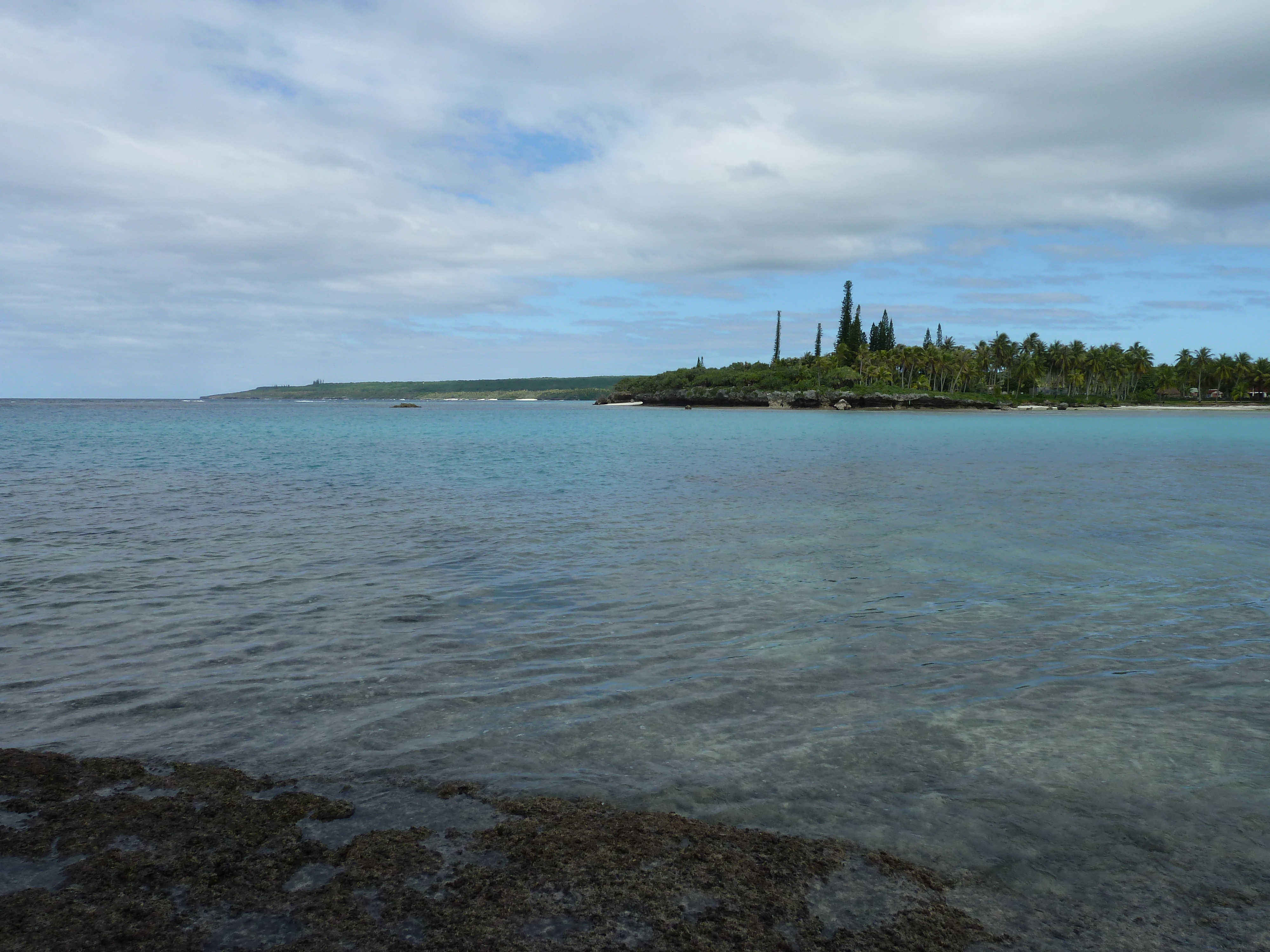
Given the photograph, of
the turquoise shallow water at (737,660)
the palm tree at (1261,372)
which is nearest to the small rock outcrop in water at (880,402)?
the palm tree at (1261,372)

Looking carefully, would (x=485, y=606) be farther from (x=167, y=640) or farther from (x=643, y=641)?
(x=167, y=640)

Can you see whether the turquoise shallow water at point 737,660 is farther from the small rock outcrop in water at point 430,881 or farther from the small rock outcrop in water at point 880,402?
the small rock outcrop in water at point 880,402

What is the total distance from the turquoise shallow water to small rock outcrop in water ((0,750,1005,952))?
1.91ft

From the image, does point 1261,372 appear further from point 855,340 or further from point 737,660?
point 737,660

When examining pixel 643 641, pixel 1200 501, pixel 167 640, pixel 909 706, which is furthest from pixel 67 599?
pixel 1200 501

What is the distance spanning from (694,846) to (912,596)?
9505mm

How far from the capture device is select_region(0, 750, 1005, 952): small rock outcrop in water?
15.4 feet

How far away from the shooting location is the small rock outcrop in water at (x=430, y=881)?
4688 mm

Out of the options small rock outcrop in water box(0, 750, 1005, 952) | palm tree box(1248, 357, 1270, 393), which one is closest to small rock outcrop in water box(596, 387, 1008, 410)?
palm tree box(1248, 357, 1270, 393)

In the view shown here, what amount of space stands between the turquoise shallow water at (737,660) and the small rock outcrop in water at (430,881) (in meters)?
0.58

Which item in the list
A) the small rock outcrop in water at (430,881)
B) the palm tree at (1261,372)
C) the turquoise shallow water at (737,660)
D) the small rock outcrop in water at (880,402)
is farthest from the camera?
the palm tree at (1261,372)

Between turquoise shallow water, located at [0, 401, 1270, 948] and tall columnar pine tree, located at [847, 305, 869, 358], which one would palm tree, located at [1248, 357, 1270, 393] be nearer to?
tall columnar pine tree, located at [847, 305, 869, 358]

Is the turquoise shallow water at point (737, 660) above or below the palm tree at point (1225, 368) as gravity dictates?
below

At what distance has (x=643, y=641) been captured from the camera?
11.3 metres
